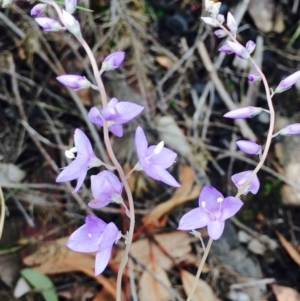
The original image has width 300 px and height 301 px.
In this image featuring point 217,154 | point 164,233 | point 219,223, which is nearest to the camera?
point 219,223

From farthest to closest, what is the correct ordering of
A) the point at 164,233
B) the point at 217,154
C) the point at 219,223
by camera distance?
the point at 217,154 → the point at 164,233 → the point at 219,223

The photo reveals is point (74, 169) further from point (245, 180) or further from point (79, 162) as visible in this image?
point (245, 180)

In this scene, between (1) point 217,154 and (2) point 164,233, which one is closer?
(2) point 164,233

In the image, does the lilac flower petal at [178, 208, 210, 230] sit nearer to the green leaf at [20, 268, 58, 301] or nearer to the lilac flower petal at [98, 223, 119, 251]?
the lilac flower petal at [98, 223, 119, 251]

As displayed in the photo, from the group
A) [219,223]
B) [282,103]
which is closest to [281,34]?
[282,103]

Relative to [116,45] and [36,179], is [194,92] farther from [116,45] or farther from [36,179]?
[36,179]

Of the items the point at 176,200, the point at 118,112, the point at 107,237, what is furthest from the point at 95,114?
the point at 176,200

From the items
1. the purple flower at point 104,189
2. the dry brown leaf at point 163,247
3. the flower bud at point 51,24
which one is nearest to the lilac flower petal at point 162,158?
the purple flower at point 104,189
